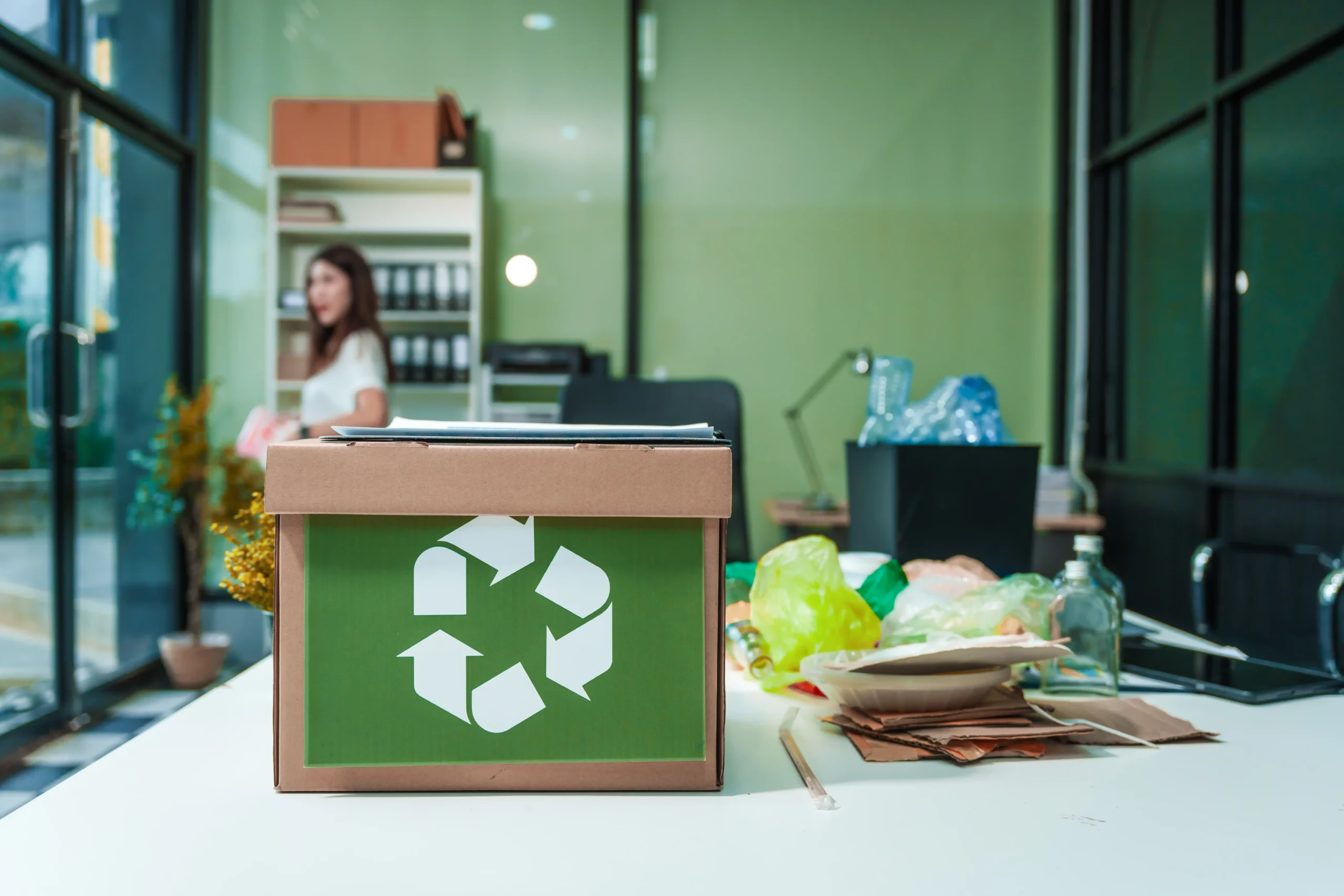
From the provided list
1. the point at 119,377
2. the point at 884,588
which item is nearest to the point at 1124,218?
the point at 884,588

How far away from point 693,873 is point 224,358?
13.1 feet

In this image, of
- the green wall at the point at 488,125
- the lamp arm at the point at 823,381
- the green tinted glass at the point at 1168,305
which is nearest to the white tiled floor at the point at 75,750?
the green wall at the point at 488,125

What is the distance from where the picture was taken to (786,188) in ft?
13.3

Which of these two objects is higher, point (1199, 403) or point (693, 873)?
point (1199, 403)

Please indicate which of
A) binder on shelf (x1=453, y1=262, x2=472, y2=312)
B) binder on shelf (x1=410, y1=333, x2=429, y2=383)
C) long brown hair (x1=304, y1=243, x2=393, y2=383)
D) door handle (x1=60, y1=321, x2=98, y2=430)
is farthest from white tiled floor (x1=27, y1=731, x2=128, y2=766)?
binder on shelf (x1=453, y1=262, x2=472, y2=312)

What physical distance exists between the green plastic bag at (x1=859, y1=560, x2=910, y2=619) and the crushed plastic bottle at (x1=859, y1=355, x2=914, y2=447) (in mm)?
475

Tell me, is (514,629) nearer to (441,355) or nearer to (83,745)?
(83,745)

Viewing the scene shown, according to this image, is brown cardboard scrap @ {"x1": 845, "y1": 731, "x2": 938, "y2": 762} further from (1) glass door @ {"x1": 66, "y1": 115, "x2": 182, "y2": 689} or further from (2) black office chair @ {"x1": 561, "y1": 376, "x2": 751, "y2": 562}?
(1) glass door @ {"x1": 66, "y1": 115, "x2": 182, "y2": 689}

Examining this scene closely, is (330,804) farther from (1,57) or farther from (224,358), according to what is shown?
(224,358)

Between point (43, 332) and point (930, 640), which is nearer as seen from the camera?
point (930, 640)

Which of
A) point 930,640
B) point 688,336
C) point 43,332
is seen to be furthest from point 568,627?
point 688,336

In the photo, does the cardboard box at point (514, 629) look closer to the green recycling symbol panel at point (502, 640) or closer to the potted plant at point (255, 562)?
the green recycling symbol panel at point (502, 640)

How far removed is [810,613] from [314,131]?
3.44m

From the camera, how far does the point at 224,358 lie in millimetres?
3994
